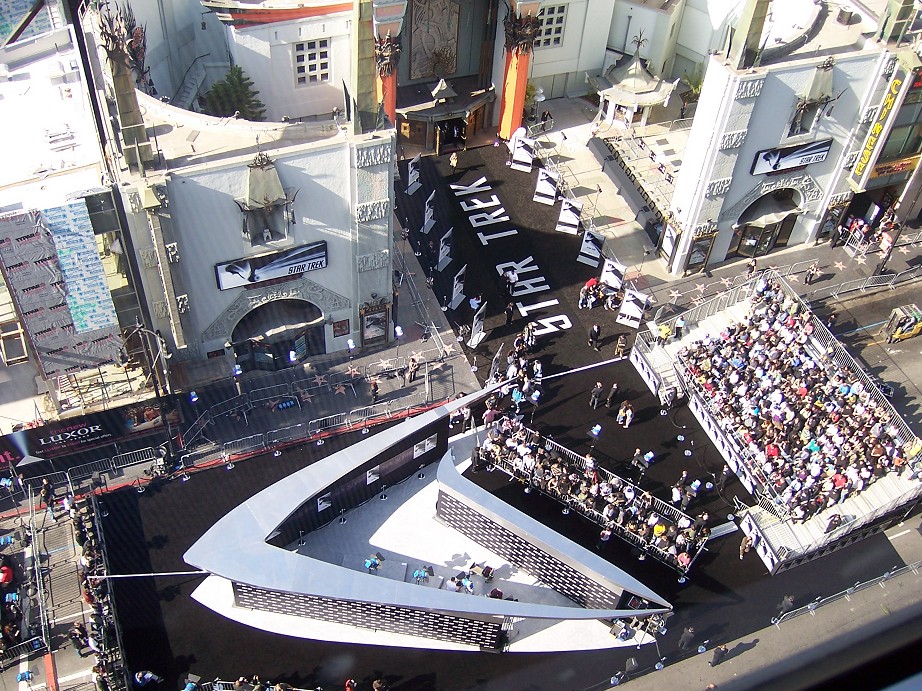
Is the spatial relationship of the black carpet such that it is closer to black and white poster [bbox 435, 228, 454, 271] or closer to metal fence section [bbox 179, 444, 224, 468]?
black and white poster [bbox 435, 228, 454, 271]

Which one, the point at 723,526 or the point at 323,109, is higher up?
the point at 323,109

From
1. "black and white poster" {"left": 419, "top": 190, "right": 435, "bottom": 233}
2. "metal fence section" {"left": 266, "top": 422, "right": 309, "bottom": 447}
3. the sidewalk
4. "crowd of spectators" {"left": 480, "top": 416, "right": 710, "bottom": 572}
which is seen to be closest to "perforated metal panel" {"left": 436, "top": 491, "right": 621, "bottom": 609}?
the sidewalk

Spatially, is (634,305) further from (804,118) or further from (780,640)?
(780,640)

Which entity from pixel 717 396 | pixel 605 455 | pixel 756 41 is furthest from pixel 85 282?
pixel 756 41

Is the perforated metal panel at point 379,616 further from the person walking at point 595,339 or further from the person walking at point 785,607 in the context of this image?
the person walking at point 595,339

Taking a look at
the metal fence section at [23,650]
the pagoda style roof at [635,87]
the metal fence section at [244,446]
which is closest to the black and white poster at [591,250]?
the pagoda style roof at [635,87]

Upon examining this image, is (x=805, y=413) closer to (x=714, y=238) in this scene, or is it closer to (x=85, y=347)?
(x=714, y=238)
